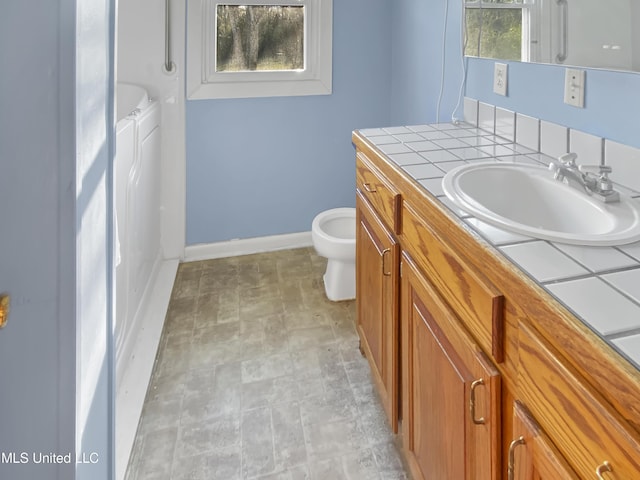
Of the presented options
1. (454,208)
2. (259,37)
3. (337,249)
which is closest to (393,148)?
(454,208)

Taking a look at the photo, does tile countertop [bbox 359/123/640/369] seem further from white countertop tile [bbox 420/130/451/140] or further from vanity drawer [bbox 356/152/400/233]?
white countertop tile [bbox 420/130/451/140]

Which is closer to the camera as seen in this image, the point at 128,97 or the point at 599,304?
the point at 599,304

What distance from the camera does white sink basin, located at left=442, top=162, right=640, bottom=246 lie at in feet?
2.58

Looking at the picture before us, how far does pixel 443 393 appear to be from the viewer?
0.97 metres

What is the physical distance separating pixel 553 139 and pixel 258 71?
191 centimetres

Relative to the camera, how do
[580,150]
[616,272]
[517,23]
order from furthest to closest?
[517,23]
[580,150]
[616,272]

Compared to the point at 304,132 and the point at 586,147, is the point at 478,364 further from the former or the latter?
the point at 304,132

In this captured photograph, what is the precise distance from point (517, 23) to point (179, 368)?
68.0 inches

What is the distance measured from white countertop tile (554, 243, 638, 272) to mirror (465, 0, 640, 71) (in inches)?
23.9

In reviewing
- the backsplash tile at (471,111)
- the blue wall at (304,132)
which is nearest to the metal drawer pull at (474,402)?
the backsplash tile at (471,111)

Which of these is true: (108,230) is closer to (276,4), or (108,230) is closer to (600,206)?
(600,206)

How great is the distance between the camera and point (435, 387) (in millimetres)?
1018

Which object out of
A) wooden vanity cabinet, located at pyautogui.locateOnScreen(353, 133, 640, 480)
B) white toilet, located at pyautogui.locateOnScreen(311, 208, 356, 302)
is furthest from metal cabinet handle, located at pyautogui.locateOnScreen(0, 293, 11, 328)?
white toilet, located at pyautogui.locateOnScreen(311, 208, 356, 302)

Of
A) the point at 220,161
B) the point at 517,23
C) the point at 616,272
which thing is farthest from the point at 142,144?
the point at 616,272
